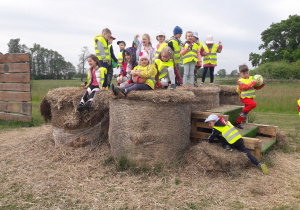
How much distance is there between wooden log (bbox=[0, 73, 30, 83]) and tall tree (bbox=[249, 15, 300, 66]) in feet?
150

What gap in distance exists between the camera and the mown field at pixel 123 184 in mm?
3457

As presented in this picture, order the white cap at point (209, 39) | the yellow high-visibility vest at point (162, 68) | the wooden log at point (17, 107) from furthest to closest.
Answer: the wooden log at point (17, 107) → the white cap at point (209, 39) → the yellow high-visibility vest at point (162, 68)

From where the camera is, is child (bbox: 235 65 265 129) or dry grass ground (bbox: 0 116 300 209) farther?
child (bbox: 235 65 265 129)

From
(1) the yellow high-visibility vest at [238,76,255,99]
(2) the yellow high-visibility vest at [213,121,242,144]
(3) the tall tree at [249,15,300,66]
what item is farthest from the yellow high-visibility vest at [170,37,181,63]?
(3) the tall tree at [249,15,300,66]

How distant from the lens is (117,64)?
7.99 m

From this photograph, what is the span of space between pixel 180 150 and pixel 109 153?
56.5 inches

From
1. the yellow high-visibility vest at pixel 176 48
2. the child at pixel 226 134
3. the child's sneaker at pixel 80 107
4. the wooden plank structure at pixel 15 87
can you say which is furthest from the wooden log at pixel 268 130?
the wooden plank structure at pixel 15 87

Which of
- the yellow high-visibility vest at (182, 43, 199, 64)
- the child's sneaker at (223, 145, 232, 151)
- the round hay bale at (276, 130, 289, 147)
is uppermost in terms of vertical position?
the yellow high-visibility vest at (182, 43, 199, 64)

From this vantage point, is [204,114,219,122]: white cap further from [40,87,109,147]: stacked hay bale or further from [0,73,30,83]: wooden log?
[0,73,30,83]: wooden log

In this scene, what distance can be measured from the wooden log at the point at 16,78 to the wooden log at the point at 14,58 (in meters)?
0.50

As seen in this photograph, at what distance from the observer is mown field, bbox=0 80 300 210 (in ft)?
11.3

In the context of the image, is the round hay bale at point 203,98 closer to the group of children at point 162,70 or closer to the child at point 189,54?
the group of children at point 162,70

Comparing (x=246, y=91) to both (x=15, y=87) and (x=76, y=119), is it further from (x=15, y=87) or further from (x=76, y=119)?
(x=15, y=87)

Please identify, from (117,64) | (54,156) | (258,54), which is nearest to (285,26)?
(258,54)
